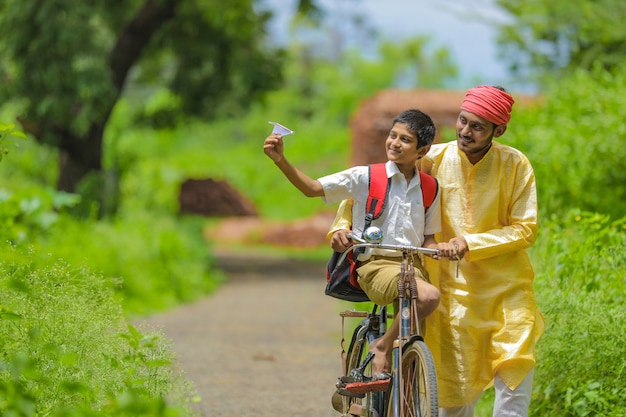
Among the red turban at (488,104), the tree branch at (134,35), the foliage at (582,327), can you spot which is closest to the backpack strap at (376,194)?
the red turban at (488,104)

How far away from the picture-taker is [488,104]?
4.77 m

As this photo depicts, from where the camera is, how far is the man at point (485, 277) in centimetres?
484

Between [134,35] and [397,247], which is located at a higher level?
[134,35]

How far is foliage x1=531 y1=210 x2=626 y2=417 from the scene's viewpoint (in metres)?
5.65

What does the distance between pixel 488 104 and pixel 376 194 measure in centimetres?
62

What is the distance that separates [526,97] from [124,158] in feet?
25.4

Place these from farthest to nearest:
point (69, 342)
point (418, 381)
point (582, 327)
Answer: point (582, 327), point (69, 342), point (418, 381)

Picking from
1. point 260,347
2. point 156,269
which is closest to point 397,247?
point 260,347

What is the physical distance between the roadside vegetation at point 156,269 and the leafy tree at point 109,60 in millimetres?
629

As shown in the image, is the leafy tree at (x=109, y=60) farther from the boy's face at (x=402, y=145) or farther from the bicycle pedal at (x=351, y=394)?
the boy's face at (x=402, y=145)

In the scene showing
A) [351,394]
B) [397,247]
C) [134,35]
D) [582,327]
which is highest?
[134,35]

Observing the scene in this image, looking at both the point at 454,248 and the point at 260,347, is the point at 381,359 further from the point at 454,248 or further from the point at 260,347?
the point at 260,347

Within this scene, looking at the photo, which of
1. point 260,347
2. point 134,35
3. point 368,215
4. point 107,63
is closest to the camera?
point 368,215

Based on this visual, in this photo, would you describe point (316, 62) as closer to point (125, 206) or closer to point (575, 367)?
point (125, 206)
